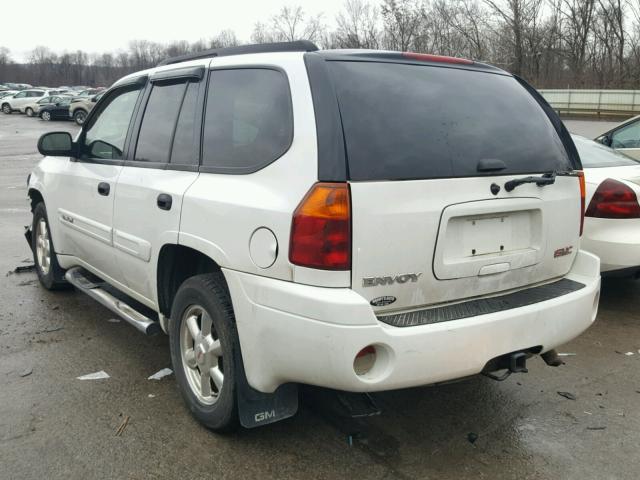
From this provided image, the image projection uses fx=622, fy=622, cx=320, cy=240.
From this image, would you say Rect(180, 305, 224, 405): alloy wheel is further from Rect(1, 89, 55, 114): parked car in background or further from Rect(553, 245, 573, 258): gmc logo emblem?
Rect(1, 89, 55, 114): parked car in background

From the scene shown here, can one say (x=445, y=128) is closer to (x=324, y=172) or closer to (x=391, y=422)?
(x=324, y=172)

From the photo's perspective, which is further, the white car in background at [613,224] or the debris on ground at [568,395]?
the white car in background at [613,224]

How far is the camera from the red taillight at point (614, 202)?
4957 millimetres

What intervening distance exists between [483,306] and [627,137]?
5948 millimetres

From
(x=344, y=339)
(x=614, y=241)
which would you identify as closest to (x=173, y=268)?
(x=344, y=339)

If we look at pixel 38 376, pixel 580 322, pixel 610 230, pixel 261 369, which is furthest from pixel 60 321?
pixel 610 230

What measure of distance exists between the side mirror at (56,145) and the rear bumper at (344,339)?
2.49 m

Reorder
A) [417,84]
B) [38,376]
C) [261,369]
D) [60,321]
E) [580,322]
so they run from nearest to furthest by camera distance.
A: 1. [261,369]
2. [417,84]
3. [580,322]
4. [38,376]
5. [60,321]

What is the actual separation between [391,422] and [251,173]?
61.4 inches

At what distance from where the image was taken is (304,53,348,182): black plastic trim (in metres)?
2.55

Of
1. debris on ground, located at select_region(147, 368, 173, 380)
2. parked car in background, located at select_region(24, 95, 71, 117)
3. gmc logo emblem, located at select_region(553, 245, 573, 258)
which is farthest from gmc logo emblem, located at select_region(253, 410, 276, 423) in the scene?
parked car in background, located at select_region(24, 95, 71, 117)

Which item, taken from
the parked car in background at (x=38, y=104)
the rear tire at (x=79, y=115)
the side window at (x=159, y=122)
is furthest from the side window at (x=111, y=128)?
the parked car in background at (x=38, y=104)

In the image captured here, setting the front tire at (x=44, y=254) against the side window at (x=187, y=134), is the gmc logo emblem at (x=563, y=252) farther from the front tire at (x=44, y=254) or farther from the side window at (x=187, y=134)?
the front tire at (x=44, y=254)

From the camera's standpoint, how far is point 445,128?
2.87m
